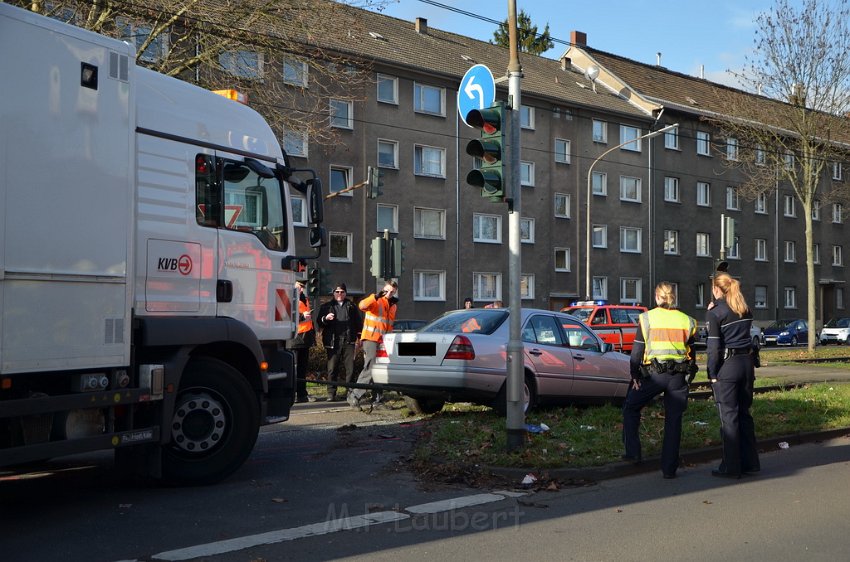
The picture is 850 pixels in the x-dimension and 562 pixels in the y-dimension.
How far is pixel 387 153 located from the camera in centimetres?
3759

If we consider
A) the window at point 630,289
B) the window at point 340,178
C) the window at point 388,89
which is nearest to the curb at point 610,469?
the window at point 340,178

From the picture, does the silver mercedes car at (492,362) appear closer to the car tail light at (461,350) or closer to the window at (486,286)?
the car tail light at (461,350)

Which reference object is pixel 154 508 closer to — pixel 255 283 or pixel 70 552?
pixel 70 552

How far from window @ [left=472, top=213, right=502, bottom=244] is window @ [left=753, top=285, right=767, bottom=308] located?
64.7 ft

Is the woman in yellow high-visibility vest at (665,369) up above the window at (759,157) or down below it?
below

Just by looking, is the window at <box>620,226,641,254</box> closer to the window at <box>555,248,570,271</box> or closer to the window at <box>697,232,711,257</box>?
the window at <box>555,248,570,271</box>

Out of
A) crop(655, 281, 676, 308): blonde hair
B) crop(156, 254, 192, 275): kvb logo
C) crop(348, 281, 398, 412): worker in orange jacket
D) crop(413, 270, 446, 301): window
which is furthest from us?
crop(413, 270, 446, 301): window

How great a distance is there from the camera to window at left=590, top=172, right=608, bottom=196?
45156 millimetres

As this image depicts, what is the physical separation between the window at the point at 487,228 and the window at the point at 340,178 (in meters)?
6.61

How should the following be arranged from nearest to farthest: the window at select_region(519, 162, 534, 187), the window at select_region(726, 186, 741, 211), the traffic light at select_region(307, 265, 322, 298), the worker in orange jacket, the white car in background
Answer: the worker in orange jacket < the traffic light at select_region(307, 265, 322, 298) < the window at select_region(519, 162, 534, 187) < the white car in background < the window at select_region(726, 186, 741, 211)

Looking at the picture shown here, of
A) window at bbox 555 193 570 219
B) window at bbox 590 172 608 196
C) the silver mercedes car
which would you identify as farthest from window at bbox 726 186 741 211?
the silver mercedes car

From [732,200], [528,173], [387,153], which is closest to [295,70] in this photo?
[387,153]

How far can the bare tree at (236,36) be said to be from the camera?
18.2 metres

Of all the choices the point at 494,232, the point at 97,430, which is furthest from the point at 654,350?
the point at 494,232
